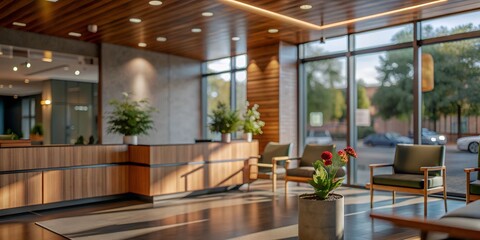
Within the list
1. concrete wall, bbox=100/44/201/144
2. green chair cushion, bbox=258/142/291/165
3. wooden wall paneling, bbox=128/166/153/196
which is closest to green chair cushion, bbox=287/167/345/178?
green chair cushion, bbox=258/142/291/165

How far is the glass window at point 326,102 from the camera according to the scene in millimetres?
9234

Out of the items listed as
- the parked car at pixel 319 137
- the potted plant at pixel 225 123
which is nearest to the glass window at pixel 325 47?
the parked car at pixel 319 137

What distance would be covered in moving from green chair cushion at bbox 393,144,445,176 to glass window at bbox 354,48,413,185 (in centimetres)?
157

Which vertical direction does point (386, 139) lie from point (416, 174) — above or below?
above

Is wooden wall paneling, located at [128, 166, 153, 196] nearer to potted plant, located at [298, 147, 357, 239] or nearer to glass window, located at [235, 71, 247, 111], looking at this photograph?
potted plant, located at [298, 147, 357, 239]

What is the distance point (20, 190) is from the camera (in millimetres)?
6172

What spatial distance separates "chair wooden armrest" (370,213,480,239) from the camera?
2201mm

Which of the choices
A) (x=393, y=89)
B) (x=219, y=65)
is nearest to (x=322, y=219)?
(x=393, y=89)

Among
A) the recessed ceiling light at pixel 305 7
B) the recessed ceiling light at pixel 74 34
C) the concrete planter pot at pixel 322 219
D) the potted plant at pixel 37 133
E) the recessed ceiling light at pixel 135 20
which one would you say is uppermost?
the recessed ceiling light at pixel 305 7

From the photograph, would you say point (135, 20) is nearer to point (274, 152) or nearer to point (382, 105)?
point (274, 152)

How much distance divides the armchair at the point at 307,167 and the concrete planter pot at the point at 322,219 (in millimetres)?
2846

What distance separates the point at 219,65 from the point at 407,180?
661 centimetres

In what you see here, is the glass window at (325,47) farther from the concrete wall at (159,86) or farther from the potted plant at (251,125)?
the concrete wall at (159,86)

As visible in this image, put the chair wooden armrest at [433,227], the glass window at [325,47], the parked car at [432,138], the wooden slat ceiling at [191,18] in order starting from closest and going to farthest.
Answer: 1. the chair wooden armrest at [433,227]
2. the wooden slat ceiling at [191,18]
3. the parked car at [432,138]
4. the glass window at [325,47]
